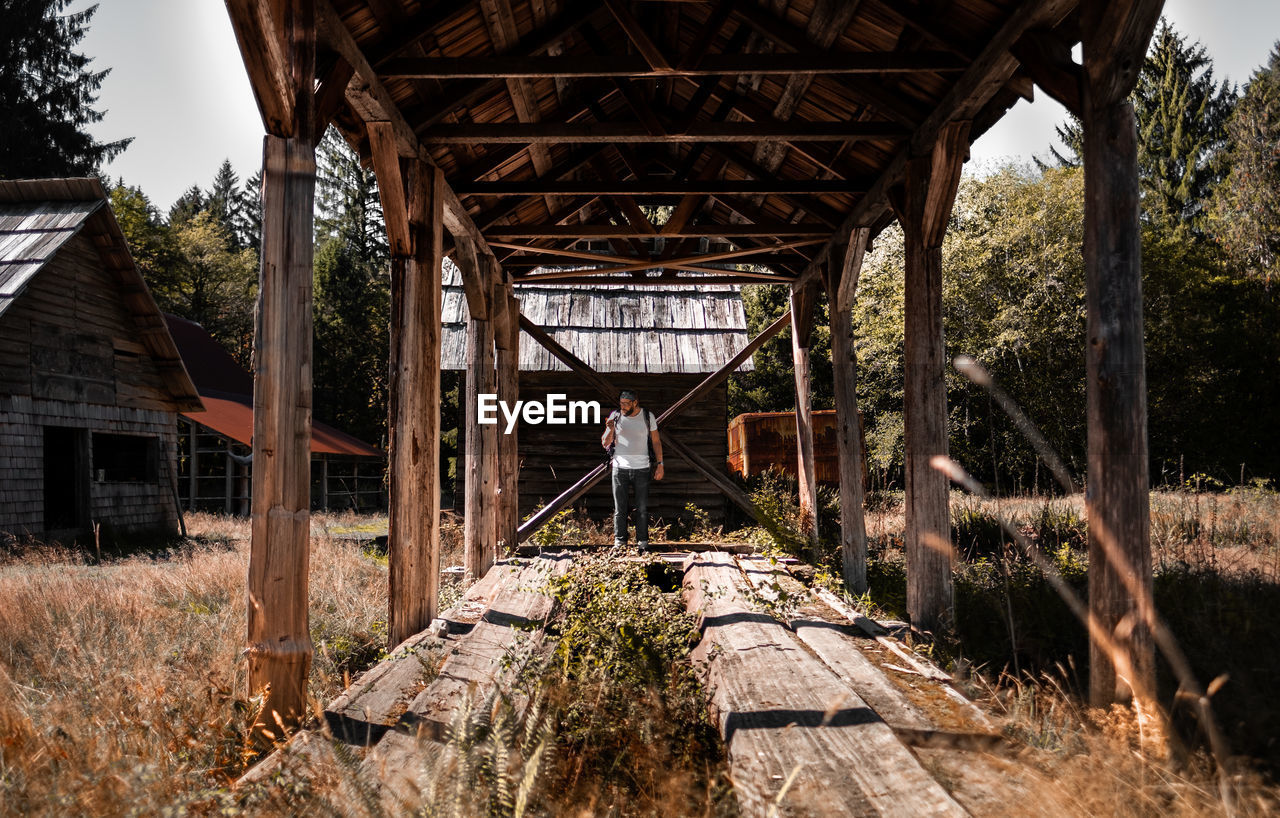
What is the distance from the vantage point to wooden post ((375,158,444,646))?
571 centimetres

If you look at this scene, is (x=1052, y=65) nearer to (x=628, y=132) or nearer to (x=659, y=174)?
(x=628, y=132)

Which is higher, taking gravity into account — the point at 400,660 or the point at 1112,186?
the point at 1112,186

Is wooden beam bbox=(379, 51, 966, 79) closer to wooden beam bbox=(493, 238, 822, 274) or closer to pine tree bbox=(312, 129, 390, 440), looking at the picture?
wooden beam bbox=(493, 238, 822, 274)

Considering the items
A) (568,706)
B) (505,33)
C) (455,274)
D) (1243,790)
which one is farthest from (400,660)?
(455,274)

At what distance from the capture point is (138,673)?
4.22 m

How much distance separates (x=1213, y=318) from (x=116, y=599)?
28.3 metres

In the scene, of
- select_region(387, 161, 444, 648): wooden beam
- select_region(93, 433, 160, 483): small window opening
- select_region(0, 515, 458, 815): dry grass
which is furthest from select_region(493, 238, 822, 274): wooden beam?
select_region(93, 433, 160, 483): small window opening

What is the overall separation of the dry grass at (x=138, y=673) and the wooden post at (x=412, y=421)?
1.88 feet

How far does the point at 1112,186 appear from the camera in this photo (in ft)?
12.8

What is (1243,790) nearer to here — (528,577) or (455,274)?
(528,577)

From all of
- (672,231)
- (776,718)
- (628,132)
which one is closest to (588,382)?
(672,231)

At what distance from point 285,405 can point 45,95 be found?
110 feet

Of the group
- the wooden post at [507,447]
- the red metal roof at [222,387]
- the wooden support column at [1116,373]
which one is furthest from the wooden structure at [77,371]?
the wooden support column at [1116,373]

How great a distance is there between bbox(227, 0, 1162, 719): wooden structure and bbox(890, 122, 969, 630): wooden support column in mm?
18
